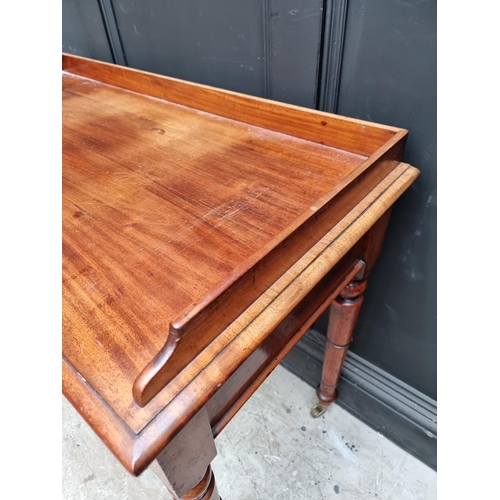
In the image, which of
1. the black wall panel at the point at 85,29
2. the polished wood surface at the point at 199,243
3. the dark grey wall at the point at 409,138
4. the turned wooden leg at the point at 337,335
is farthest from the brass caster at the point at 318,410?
the black wall panel at the point at 85,29

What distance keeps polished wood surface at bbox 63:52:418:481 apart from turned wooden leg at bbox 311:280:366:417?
0.11 m

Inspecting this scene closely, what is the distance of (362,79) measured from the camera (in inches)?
24.0

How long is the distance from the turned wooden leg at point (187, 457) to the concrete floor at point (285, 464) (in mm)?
565

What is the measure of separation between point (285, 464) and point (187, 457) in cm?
66

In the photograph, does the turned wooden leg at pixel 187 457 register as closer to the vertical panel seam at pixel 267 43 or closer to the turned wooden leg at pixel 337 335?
the turned wooden leg at pixel 337 335

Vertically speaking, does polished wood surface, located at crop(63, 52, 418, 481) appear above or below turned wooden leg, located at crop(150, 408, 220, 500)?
above

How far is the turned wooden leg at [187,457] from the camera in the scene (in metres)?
0.35

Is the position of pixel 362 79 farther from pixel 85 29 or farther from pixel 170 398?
pixel 85 29

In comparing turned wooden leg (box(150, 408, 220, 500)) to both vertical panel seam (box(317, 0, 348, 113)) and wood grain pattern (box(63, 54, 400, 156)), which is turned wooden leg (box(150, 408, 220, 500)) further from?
vertical panel seam (box(317, 0, 348, 113))

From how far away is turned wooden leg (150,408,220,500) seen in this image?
13.7 inches

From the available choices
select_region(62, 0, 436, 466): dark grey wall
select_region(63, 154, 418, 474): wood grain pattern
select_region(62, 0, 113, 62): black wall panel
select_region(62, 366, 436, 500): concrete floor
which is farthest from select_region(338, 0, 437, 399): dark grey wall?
select_region(62, 0, 113, 62): black wall panel

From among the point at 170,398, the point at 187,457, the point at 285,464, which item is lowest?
the point at 285,464

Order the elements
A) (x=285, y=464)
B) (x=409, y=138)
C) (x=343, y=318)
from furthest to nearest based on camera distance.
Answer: (x=285, y=464)
(x=343, y=318)
(x=409, y=138)

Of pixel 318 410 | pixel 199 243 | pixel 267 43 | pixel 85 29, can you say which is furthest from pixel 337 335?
pixel 85 29
